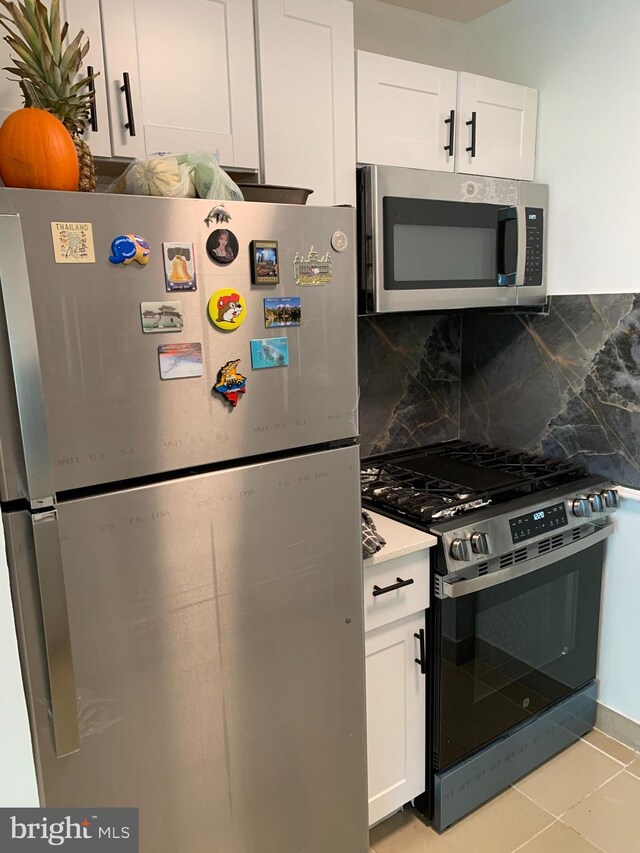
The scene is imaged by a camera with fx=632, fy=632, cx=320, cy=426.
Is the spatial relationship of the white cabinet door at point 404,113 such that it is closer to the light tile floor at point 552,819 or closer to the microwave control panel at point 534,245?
the microwave control panel at point 534,245

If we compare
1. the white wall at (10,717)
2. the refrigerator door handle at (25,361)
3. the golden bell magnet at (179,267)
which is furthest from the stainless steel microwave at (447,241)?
the white wall at (10,717)

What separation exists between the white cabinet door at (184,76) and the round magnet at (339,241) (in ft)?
1.36

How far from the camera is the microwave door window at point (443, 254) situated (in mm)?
1896

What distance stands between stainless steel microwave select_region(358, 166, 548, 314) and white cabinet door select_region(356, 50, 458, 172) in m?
0.06

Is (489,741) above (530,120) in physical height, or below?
below

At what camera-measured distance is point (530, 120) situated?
2.21 m

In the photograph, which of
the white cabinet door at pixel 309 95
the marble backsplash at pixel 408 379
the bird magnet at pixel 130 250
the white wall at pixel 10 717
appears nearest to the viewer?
the white wall at pixel 10 717

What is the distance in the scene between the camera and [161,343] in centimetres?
116

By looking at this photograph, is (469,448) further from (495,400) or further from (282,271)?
(282,271)

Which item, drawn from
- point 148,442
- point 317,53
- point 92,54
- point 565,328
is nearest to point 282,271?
point 148,442

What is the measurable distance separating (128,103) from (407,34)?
1.33m

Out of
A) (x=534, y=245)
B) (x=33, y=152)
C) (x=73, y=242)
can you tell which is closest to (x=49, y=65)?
(x=33, y=152)

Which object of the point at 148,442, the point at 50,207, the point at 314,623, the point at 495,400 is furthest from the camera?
the point at 495,400

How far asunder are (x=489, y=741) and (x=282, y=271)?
1597mm
